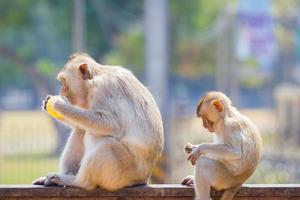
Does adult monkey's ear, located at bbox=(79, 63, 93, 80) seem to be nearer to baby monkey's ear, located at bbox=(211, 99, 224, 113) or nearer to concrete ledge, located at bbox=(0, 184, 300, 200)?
concrete ledge, located at bbox=(0, 184, 300, 200)

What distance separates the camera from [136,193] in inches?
380

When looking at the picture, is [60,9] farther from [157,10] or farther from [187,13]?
[157,10]

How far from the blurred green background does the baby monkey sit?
5.87 m

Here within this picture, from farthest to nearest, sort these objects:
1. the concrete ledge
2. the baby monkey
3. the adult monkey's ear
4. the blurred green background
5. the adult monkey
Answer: the blurred green background, the adult monkey's ear, the adult monkey, the concrete ledge, the baby monkey

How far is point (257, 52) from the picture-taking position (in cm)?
3681

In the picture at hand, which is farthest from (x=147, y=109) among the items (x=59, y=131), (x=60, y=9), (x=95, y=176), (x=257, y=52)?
(x=60, y=9)

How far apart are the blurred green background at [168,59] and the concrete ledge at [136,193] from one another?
5581 mm

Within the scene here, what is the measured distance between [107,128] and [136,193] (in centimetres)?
64

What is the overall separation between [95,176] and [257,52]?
27583mm

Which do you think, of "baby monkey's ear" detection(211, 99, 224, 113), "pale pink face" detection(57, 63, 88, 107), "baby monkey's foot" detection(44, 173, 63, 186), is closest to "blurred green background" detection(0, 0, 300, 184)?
"pale pink face" detection(57, 63, 88, 107)

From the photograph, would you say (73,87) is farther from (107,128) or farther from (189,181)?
(189,181)

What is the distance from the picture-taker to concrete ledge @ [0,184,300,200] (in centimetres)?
951

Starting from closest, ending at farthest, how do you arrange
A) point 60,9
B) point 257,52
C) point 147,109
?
point 147,109
point 257,52
point 60,9

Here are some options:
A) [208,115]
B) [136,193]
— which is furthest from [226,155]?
[136,193]
